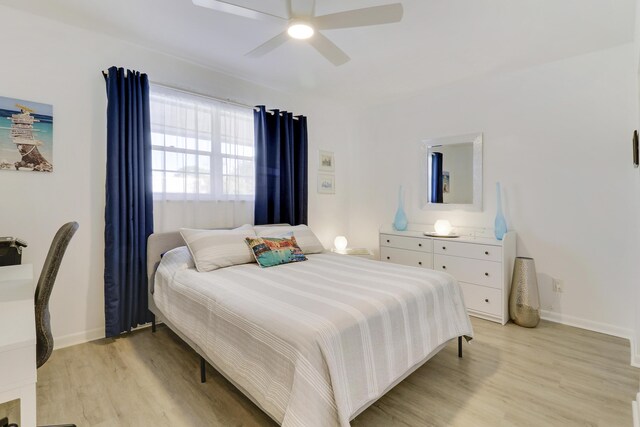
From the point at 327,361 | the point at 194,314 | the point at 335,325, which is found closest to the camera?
the point at 327,361

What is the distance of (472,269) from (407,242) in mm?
778

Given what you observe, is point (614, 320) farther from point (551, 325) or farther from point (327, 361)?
point (327, 361)

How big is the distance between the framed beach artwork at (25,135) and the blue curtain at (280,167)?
184cm

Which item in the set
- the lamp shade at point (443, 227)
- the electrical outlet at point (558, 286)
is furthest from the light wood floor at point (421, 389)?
the lamp shade at point (443, 227)

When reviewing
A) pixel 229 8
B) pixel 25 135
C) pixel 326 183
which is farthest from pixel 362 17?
pixel 326 183

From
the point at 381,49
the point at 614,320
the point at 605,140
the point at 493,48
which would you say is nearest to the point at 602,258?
the point at 614,320

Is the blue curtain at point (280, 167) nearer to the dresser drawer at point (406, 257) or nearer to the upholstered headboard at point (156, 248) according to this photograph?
the upholstered headboard at point (156, 248)

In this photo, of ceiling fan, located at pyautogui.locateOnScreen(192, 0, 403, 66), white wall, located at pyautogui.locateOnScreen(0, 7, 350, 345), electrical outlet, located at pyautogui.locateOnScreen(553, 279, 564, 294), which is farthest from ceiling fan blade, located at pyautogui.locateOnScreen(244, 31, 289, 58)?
electrical outlet, located at pyautogui.locateOnScreen(553, 279, 564, 294)

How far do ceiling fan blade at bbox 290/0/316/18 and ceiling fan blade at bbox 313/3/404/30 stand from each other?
0.07 meters

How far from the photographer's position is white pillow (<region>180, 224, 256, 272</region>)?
2.46 metres

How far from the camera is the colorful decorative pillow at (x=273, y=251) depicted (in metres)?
2.63

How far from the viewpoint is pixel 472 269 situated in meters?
3.18

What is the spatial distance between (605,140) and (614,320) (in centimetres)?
164

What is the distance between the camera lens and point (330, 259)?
2.89 meters
